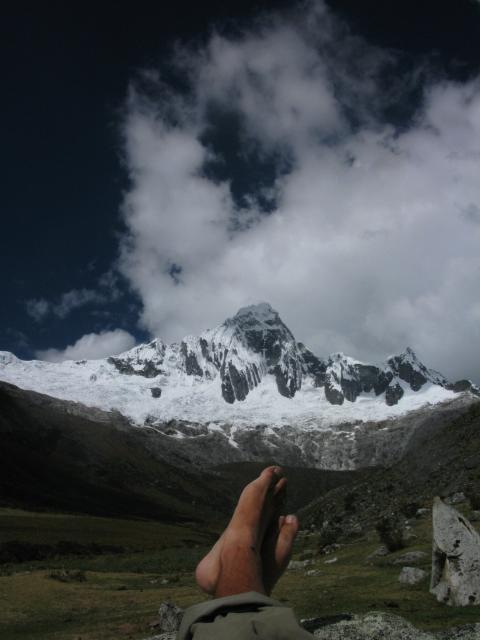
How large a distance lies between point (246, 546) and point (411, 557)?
909 inches

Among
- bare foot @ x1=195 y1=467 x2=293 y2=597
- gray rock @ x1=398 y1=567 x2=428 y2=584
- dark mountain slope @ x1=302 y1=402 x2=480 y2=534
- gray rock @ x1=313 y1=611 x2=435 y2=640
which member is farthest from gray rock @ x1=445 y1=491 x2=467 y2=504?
bare foot @ x1=195 y1=467 x2=293 y2=597

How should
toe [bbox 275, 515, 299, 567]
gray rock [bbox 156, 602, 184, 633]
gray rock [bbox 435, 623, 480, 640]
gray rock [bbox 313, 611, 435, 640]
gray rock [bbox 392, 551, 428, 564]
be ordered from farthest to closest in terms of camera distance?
gray rock [bbox 392, 551, 428, 564] < gray rock [bbox 156, 602, 184, 633] < gray rock [bbox 435, 623, 480, 640] < gray rock [bbox 313, 611, 435, 640] < toe [bbox 275, 515, 299, 567]

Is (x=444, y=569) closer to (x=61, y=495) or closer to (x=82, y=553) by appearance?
(x=82, y=553)

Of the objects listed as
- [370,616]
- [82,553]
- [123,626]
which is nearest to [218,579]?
[370,616]

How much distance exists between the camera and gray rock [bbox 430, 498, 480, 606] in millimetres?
15391

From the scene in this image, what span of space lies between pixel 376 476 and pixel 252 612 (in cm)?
7280

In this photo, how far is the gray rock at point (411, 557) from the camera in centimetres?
2502

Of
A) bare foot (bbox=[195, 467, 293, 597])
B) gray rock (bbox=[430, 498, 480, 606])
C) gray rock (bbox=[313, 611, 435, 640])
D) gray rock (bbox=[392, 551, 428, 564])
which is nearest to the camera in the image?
bare foot (bbox=[195, 467, 293, 597])

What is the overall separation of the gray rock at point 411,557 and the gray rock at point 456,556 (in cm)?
898

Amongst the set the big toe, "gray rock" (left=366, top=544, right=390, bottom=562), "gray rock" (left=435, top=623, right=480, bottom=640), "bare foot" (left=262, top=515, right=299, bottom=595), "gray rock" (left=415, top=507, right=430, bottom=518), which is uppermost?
the big toe

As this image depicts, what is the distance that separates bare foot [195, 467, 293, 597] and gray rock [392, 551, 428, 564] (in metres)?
21.6

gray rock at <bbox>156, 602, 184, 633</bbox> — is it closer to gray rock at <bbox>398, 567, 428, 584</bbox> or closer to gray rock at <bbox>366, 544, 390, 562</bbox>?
gray rock at <bbox>398, 567, 428, 584</bbox>

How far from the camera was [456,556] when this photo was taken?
15.8 metres

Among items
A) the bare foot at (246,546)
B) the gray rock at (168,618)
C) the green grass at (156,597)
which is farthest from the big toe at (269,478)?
the gray rock at (168,618)
